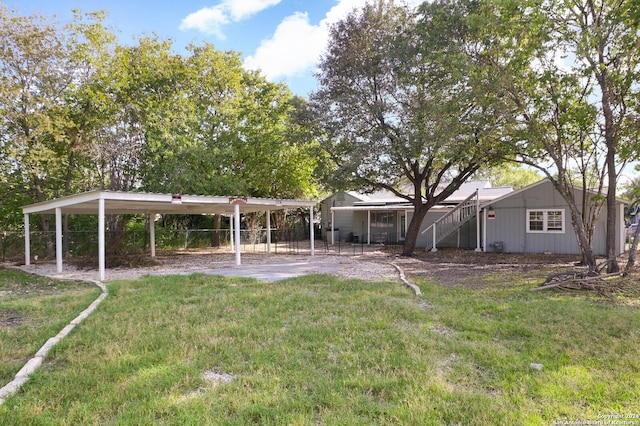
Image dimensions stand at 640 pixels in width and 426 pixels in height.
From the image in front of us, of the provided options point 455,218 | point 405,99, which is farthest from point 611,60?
point 455,218

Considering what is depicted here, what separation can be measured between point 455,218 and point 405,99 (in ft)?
21.9

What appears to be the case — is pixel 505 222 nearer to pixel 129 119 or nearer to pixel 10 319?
pixel 10 319

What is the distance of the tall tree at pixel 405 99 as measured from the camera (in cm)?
1045

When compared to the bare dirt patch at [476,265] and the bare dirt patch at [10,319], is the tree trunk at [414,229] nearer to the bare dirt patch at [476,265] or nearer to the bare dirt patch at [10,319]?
the bare dirt patch at [476,265]

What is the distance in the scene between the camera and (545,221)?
15.0 meters

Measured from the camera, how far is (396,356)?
383 cm

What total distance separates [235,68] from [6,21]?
29.6 ft

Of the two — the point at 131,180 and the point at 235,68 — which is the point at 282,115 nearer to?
the point at 235,68

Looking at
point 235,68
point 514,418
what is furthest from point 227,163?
point 514,418

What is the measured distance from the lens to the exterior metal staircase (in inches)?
648

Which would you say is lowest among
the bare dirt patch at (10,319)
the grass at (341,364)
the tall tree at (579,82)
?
the bare dirt patch at (10,319)

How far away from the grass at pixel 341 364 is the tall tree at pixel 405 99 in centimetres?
597

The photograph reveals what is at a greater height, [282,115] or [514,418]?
[282,115]

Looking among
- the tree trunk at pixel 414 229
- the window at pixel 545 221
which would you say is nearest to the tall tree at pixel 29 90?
the tree trunk at pixel 414 229
